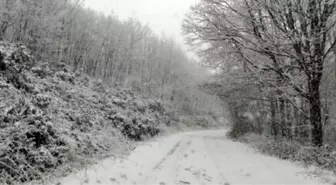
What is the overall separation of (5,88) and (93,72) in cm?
2445

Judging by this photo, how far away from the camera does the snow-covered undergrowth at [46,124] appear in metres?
5.30

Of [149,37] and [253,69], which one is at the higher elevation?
[149,37]

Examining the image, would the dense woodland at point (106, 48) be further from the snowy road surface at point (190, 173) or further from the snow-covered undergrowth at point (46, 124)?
the snowy road surface at point (190, 173)

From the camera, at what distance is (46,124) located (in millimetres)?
6629

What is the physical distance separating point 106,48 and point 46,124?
27.6 meters

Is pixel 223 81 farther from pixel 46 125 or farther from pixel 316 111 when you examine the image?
pixel 46 125

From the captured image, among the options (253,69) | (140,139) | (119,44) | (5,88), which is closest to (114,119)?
(140,139)

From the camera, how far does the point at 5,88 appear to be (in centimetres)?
778

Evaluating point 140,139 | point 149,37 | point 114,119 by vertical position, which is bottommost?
point 140,139

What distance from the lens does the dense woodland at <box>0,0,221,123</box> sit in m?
16.1

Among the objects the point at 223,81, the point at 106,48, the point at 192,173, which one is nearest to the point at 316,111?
the point at 223,81

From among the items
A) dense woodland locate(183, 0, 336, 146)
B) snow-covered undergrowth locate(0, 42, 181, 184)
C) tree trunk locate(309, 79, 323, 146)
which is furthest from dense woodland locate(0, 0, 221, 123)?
tree trunk locate(309, 79, 323, 146)

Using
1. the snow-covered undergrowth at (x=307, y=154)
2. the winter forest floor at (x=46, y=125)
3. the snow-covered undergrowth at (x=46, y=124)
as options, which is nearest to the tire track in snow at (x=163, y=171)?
the winter forest floor at (x=46, y=125)

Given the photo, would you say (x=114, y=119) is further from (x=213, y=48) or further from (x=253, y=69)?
(x=253, y=69)
